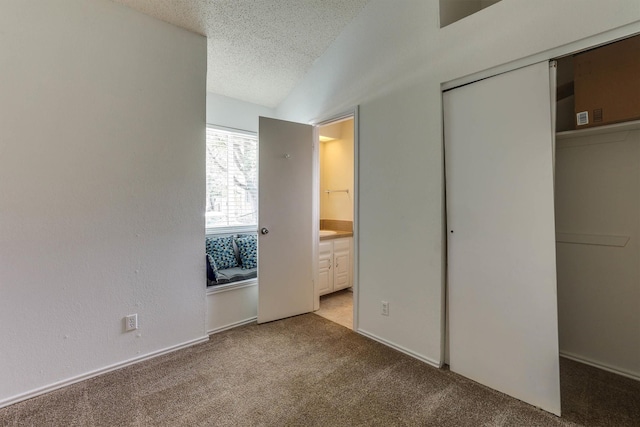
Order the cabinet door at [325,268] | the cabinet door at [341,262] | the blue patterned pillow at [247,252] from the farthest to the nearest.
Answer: the cabinet door at [341,262], the cabinet door at [325,268], the blue patterned pillow at [247,252]

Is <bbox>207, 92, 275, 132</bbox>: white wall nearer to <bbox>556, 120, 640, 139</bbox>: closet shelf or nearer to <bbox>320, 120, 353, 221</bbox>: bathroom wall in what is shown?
<bbox>320, 120, 353, 221</bbox>: bathroom wall

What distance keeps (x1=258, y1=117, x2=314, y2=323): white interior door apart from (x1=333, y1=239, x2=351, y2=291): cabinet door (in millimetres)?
599

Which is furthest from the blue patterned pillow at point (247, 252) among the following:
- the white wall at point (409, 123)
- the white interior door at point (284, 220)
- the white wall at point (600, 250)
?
the white wall at point (600, 250)

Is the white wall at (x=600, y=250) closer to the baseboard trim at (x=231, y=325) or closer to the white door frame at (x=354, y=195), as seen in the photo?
the white door frame at (x=354, y=195)

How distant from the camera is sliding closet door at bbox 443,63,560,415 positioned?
5.63 feet

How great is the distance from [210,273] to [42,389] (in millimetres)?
1284

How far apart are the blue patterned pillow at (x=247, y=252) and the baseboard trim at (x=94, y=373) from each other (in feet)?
2.96

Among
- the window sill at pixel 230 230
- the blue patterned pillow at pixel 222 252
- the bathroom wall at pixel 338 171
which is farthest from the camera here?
the bathroom wall at pixel 338 171

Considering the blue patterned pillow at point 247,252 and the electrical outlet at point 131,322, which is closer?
the electrical outlet at point 131,322

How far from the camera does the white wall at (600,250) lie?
78.1 inches

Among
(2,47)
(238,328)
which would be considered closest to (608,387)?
(238,328)

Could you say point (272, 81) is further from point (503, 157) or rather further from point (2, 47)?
point (503, 157)

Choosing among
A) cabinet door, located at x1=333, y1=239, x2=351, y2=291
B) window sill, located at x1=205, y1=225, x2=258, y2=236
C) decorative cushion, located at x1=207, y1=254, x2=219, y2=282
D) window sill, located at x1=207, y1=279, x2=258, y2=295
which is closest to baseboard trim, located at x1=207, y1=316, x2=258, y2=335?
window sill, located at x1=207, y1=279, x2=258, y2=295

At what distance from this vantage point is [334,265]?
12.5ft
